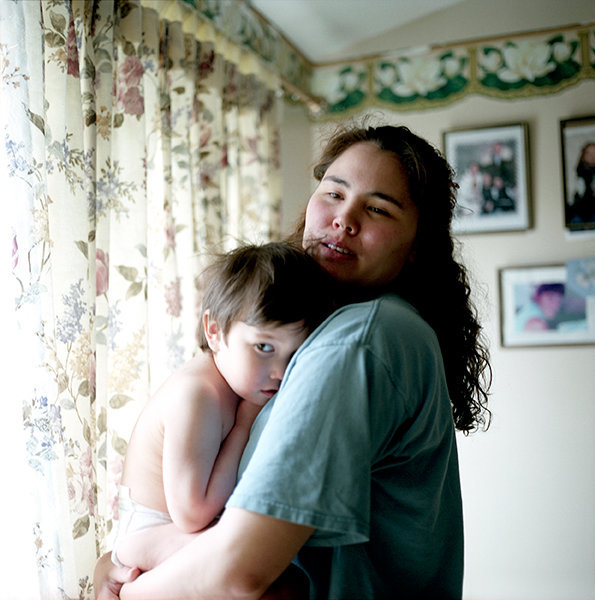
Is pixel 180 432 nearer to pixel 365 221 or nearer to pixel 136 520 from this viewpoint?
pixel 136 520

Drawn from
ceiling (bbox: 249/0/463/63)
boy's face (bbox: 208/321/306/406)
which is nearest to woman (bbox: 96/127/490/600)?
boy's face (bbox: 208/321/306/406)

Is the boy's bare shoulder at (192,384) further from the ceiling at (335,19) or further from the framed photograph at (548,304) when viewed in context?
the framed photograph at (548,304)

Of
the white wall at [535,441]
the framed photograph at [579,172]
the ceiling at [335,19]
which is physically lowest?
the white wall at [535,441]

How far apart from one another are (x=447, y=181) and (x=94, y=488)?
3.84 feet

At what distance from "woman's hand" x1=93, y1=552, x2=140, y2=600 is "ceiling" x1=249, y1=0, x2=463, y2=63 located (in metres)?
2.35

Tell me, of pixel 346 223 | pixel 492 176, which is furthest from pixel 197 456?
pixel 492 176

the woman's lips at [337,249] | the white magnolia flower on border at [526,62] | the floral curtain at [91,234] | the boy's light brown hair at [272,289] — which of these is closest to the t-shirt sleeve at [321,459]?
the boy's light brown hair at [272,289]

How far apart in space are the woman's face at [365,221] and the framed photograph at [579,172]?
6.81ft

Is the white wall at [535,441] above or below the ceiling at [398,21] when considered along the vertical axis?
below

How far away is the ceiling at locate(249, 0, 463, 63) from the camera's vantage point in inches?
115

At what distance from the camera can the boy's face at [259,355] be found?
1107 millimetres

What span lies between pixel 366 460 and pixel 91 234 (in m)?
1.21

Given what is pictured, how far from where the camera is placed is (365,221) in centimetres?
121

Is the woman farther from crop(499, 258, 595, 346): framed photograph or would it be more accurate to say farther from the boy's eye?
crop(499, 258, 595, 346): framed photograph
